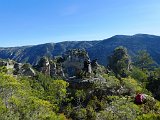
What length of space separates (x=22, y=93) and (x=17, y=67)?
4518 cm

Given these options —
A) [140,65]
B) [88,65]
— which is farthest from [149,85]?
[140,65]

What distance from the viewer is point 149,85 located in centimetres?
9238

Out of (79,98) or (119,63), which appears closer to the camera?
(79,98)

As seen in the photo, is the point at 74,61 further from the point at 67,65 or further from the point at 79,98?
the point at 79,98

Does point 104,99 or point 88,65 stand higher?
point 88,65

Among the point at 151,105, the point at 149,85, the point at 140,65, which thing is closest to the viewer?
the point at 151,105

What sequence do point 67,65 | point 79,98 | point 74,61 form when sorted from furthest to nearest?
1. point 67,65
2. point 74,61
3. point 79,98

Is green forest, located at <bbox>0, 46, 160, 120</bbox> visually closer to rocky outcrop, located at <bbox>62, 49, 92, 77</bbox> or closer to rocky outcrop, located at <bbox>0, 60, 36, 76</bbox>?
rocky outcrop, located at <bbox>0, 60, 36, 76</bbox>

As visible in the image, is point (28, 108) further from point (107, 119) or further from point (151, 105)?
point (151, 105)

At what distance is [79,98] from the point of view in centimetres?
7869

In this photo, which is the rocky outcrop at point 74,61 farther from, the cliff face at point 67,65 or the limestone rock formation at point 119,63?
the limestone rock formation at point 119,63

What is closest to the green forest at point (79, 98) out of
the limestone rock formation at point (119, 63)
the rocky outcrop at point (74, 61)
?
the rocky outcrop at point (74, 61)

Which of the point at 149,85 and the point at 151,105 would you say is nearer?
the point at 151,105

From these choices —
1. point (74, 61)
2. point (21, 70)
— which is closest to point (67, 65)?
point (74, 61)
